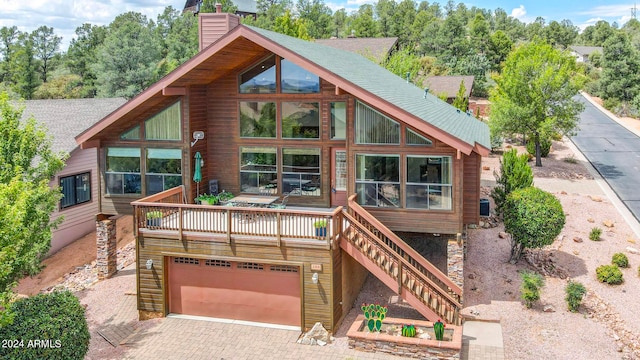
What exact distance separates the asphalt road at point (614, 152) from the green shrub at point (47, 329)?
2156 cm

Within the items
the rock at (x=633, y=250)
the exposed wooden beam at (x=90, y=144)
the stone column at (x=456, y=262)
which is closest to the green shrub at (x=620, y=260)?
the rock at (x=633, y=250)

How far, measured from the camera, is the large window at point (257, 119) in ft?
55.2

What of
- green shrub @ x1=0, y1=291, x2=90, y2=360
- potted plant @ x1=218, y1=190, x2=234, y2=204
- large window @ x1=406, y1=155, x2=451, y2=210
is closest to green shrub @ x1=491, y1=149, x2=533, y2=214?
large window @ x1=406, y1=155, x2=451, y2=210

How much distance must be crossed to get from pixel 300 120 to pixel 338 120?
1.15 meters

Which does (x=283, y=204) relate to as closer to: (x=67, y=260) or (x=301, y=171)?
(x=301, y=171)

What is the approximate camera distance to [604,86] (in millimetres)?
56094

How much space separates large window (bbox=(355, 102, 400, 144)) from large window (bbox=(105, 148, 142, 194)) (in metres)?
6.83

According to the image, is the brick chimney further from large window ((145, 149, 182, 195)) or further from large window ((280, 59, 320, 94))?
large window ((145, 149, 182, 195))

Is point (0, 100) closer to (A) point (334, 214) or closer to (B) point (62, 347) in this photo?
(B) point (62, 347)

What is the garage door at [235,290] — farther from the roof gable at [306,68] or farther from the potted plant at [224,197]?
the roof gable at [306,68]

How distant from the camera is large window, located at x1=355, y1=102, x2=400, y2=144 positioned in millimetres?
15055

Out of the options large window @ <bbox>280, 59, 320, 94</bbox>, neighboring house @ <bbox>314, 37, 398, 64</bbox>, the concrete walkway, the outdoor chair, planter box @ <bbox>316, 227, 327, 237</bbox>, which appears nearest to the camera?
the concrete walkway

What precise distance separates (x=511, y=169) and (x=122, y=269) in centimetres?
1405

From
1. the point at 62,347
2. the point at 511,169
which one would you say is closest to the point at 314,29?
the point at 511,169
